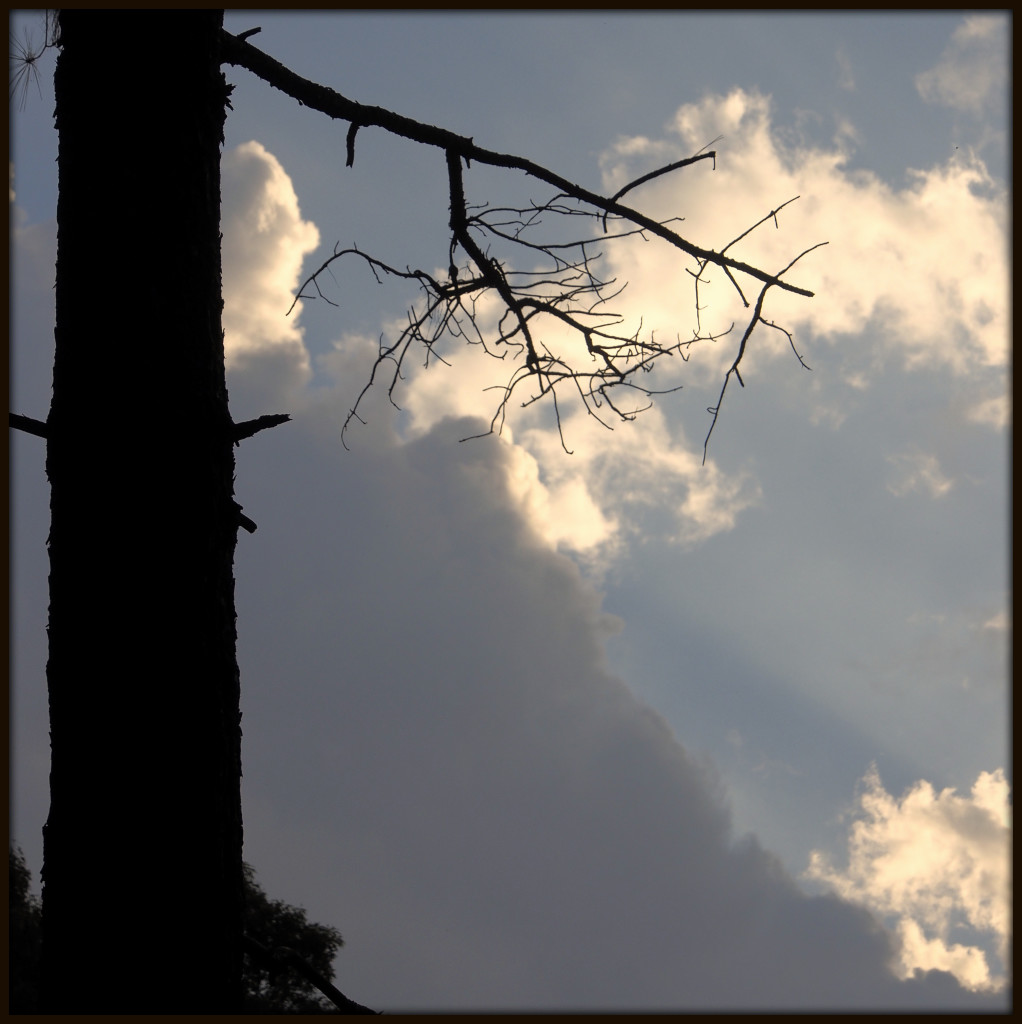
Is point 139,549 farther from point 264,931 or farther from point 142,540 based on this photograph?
point 264,931

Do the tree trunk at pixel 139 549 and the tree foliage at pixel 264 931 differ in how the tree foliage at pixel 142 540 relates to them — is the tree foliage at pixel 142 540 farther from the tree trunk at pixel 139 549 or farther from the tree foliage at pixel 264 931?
the tree foliage at pixel 264 931

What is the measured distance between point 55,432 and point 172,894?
116cm

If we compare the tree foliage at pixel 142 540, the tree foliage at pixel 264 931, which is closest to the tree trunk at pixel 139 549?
the tree foliage at pixel 142 540

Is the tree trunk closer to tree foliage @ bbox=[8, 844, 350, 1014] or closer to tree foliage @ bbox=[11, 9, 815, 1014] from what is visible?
tree foliage @ bbox=[11, 9, 815, 1014]

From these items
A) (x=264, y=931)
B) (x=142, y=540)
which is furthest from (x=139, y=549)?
(x=264, y=931)

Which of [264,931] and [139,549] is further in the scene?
[264,931]

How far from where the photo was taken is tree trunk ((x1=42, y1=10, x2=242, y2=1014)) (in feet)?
6.53

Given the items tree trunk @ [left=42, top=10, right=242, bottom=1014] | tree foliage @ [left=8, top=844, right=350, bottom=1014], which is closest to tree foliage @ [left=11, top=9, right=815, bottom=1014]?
tree trunk @ [left=42, top=10, right=242, bottom=1014]

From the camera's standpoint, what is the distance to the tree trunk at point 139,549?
199cm

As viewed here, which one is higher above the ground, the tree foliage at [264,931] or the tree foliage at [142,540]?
the tree foliage at [142,540]

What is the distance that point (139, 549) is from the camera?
2.13m

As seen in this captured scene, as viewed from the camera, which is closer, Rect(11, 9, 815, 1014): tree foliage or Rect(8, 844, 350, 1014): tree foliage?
Rect(11, 9, 815, 1014): tree foliage

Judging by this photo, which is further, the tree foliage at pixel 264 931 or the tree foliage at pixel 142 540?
the tree foliage at pixel 264 931

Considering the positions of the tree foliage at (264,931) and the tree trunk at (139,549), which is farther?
the tree foliage at (264,931)
